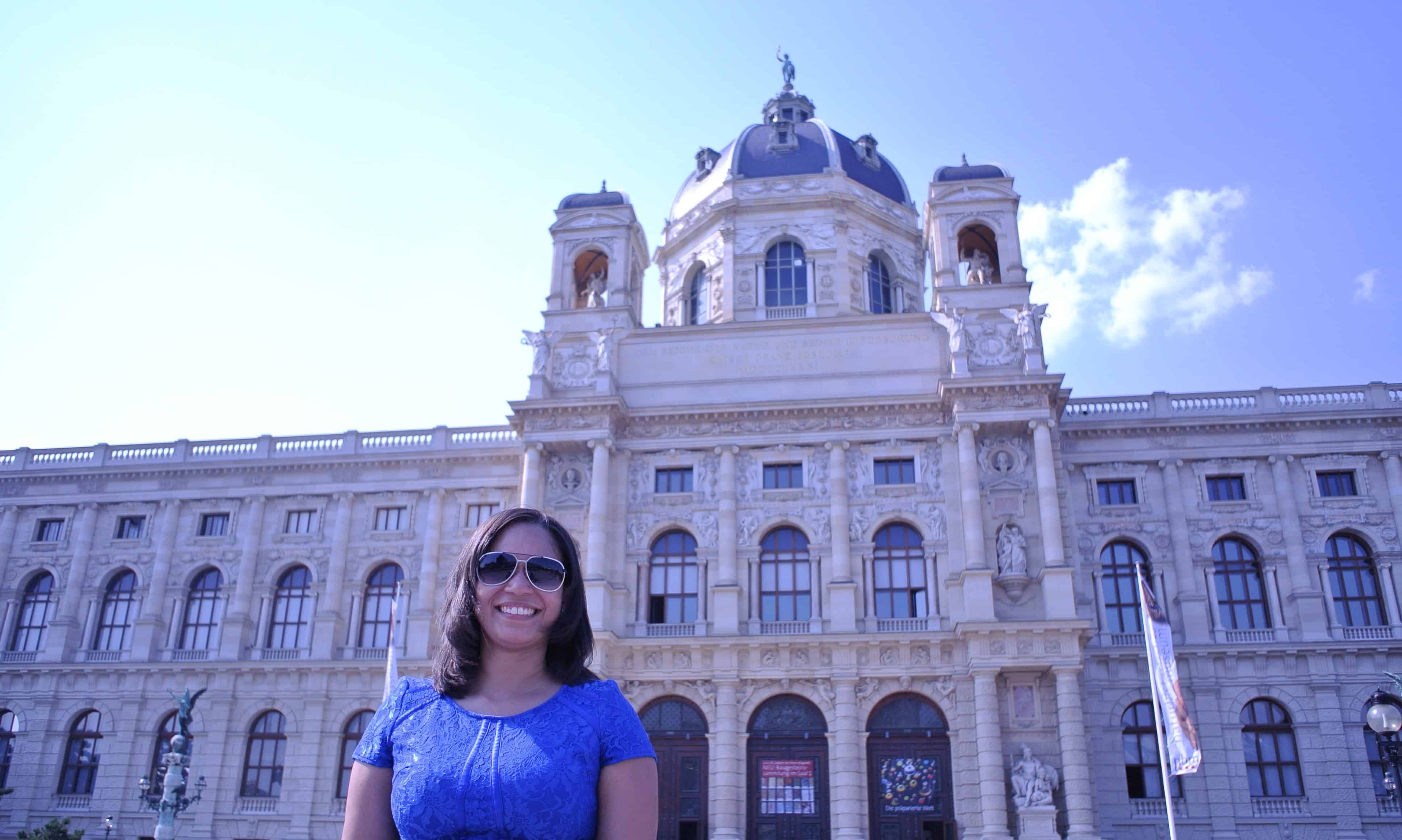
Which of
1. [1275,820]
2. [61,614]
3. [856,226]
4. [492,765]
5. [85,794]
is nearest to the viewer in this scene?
[492,765]

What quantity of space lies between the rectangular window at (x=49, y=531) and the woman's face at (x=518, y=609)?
4120 centimetres

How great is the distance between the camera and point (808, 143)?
42.7 metres

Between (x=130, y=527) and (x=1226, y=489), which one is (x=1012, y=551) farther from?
(x=130, y=527)

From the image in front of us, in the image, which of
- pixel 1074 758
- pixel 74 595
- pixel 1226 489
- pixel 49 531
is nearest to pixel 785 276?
pixel 1226 489

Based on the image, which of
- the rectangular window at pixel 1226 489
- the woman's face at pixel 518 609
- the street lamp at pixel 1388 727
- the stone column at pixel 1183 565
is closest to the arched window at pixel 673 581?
the stone column at pixel 1183 565

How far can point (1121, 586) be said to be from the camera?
107ft

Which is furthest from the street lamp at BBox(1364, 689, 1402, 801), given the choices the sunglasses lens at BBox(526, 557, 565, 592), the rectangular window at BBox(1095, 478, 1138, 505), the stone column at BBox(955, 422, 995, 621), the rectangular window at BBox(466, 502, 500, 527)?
the rectangular window at BBox(466, 502, 500, 527)

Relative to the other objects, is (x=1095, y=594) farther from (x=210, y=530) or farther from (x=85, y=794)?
(x=85, y=794)

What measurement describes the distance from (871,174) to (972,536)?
17.9m

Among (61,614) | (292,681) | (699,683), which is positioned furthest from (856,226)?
(61,614)

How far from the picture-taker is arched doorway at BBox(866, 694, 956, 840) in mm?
28625

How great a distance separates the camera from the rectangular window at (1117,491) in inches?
1323

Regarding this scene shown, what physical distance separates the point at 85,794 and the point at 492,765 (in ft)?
125

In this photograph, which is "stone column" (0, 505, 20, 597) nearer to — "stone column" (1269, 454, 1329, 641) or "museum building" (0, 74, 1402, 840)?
"museum building" (0, 74, 1402, 840)
